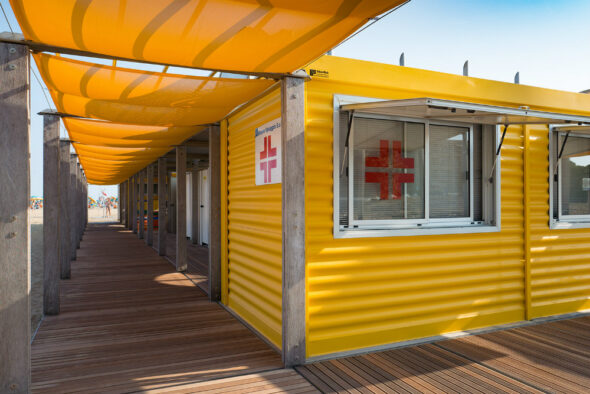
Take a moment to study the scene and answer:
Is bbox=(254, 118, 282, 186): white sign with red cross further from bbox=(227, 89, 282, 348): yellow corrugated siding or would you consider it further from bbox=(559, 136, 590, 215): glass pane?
bbox=(559, 136, 590, 215): glass pane

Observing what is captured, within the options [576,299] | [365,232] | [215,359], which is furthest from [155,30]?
[576,299]

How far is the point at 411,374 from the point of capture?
341cm

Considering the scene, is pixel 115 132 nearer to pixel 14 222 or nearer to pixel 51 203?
pixel 51 203

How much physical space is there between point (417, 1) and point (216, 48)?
48.4 inches

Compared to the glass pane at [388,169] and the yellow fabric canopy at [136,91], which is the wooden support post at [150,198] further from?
the glass pane at [388,169]

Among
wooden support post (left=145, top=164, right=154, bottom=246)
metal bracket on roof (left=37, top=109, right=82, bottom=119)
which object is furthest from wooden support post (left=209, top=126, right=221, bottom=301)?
wooden support post (left=145, top=164, right=154, bottom=246)

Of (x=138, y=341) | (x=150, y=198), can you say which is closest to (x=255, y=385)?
(x=138, y=341)

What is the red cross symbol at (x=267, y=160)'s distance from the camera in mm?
4113

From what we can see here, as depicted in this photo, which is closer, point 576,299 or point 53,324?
point 53,324

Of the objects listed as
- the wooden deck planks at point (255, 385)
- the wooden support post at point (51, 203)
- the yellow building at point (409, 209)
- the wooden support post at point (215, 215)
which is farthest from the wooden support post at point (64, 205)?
the wooden deck planks at point (255, 385)

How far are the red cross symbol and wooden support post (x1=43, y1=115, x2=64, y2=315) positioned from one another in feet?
9.45

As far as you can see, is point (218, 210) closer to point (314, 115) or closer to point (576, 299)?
point (314, 115)

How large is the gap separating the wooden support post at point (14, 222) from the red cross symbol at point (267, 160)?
2005mm

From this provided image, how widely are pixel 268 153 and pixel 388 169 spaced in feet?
3.90
